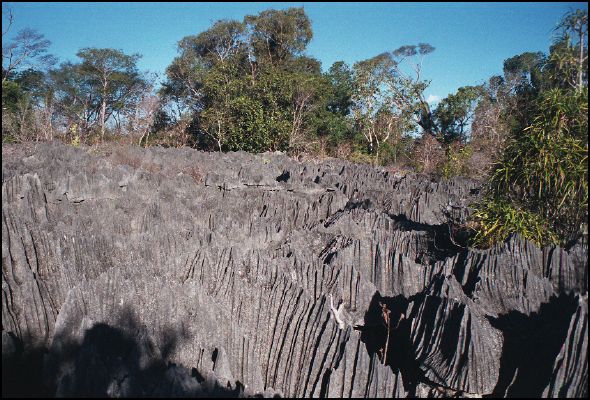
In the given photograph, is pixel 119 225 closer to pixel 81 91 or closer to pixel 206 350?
pixel 206 350

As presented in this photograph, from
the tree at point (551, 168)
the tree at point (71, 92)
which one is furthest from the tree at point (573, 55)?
the tree at point (71, 92)

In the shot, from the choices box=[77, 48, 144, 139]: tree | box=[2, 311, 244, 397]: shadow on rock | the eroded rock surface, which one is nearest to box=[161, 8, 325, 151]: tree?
box=[77, 48, 144, 139]: tree

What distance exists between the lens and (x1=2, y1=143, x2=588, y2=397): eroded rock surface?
6.95 ft

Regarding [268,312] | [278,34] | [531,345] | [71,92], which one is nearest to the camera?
[531,345]

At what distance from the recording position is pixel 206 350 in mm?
2430

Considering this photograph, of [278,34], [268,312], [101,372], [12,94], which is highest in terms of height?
[278,34]

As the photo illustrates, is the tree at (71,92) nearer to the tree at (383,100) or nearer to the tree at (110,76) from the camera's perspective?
the tree at (110,76)

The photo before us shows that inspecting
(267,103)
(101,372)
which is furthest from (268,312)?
(267,103)

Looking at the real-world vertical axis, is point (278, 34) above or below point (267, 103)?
above

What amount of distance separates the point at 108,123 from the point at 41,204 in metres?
21.1

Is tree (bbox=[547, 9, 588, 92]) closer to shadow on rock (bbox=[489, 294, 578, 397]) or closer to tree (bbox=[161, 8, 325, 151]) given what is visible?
shadow on rock (bbox=[489, 294, 578, 397])

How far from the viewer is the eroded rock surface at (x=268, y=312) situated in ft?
6.95

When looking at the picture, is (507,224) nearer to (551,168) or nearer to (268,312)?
(551,168)

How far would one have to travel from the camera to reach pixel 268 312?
298cm
